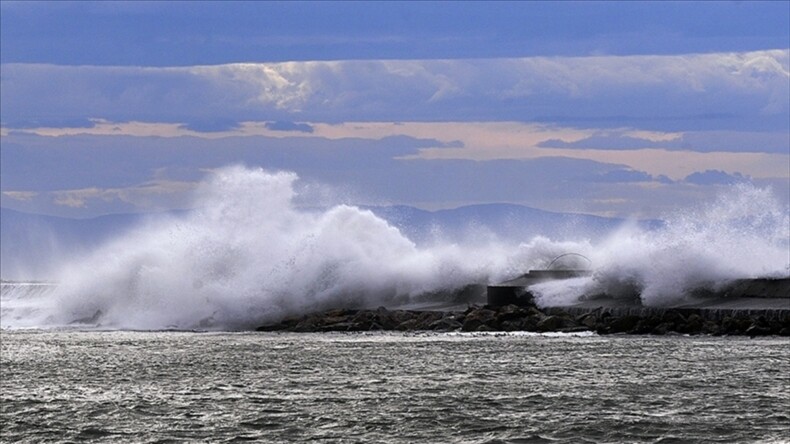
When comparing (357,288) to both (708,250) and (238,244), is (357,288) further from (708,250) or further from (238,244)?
(708,250)

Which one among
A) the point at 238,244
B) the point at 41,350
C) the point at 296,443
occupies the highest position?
the point at 238,244

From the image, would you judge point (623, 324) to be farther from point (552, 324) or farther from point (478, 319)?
point (478, 319)

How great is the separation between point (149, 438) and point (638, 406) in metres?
6.29

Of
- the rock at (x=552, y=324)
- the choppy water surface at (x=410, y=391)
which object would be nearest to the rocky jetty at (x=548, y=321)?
the rock at (x=552, y=324)

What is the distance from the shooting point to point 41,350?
3103 cm

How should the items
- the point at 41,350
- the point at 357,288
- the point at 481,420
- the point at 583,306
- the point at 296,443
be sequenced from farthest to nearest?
the point at 357,288
the point at 583,306
the point at 41,350
the point at 481,420
the point at 296,443

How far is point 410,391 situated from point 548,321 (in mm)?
14279

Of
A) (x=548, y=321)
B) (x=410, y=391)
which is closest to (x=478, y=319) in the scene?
(x=548, y=321)

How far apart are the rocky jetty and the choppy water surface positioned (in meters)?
1.81

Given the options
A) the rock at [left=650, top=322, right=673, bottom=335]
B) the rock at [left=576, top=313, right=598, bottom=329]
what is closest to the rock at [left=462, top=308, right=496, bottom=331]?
the rock at [left=576, top=313, right=598, bottom=329]

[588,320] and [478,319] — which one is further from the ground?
[478,319]

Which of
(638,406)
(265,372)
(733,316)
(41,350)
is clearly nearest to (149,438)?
(638,406)

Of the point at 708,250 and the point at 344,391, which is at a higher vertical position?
the point at 708,250

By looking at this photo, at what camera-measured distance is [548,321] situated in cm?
3403
